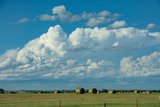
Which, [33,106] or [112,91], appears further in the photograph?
[112,91]

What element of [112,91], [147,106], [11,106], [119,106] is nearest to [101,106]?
[119,106]

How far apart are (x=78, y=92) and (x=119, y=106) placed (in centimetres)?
3134

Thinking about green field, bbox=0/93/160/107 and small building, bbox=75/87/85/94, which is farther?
small building, bbox=75/87/85/94

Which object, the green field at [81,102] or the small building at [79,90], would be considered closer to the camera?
the green field at [81,102]

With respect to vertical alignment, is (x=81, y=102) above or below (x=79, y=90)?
below

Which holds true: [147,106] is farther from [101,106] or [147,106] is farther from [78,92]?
[78,92]

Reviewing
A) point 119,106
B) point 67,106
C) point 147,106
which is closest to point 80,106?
point 67,106

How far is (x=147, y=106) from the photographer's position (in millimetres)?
32812

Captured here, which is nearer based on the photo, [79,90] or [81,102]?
[81,102]

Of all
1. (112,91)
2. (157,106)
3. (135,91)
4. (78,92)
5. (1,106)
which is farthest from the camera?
(135,91)

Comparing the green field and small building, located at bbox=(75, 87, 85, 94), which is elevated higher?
small building, located at bbox=(75, 87, 85, 94)

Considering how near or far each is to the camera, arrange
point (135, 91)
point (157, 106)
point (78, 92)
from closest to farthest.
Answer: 1. point (157, 106)
2. point (78, 92)
3. point (135, 91)

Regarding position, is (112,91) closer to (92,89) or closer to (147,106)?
(92,89)

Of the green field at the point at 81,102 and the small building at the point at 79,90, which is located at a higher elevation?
the small building at the point at 79,90
